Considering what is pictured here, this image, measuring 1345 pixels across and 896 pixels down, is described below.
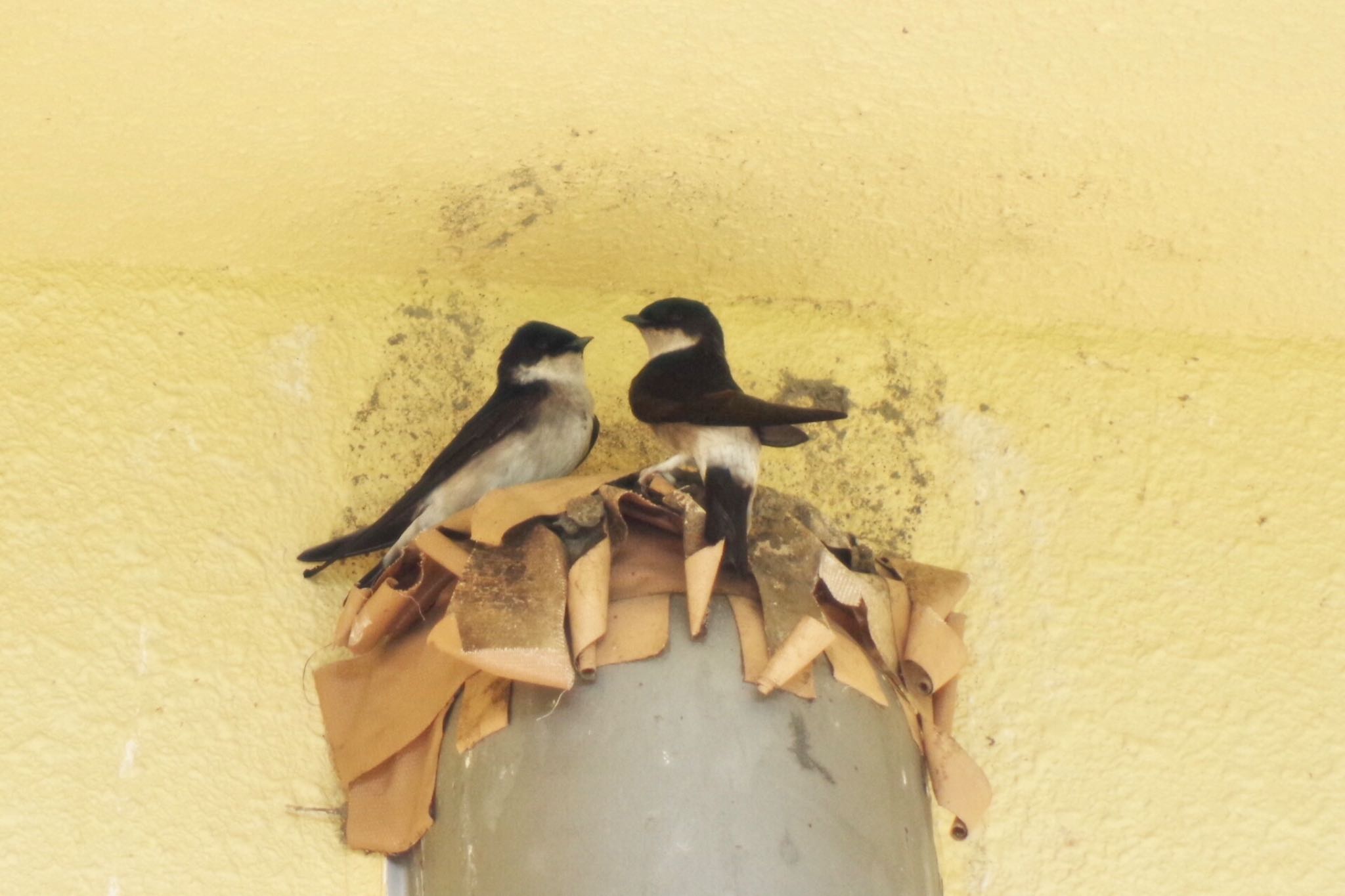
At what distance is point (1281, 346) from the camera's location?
220 centimetres

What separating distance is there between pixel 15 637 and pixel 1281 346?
70.3 inches

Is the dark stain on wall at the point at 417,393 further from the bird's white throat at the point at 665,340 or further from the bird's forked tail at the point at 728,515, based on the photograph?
the bird's forked tail at the point at 728,515

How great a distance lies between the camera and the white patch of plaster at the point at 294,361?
1961 millimetres

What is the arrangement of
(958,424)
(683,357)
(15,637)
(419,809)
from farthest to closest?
(958,424), (683,357), (15,637), (419,809)


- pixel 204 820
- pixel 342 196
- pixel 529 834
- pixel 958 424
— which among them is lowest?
pixel 204 820

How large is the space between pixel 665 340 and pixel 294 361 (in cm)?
51

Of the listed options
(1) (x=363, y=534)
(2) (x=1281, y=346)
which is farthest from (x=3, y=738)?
(2) (x=1281, y=346)

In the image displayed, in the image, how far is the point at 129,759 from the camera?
163cm

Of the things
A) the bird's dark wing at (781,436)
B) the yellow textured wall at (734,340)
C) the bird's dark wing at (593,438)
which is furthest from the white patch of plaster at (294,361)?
the bird's dark wing at (781,436)

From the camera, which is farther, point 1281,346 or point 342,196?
point 1281,346

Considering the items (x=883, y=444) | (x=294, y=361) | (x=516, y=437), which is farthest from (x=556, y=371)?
(x=883, y=444)

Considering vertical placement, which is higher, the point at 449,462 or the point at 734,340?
the point at 734,340

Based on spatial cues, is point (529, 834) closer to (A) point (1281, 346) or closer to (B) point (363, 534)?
(B) point (363, 534)

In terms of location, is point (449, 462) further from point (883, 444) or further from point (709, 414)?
point (883, 444)
